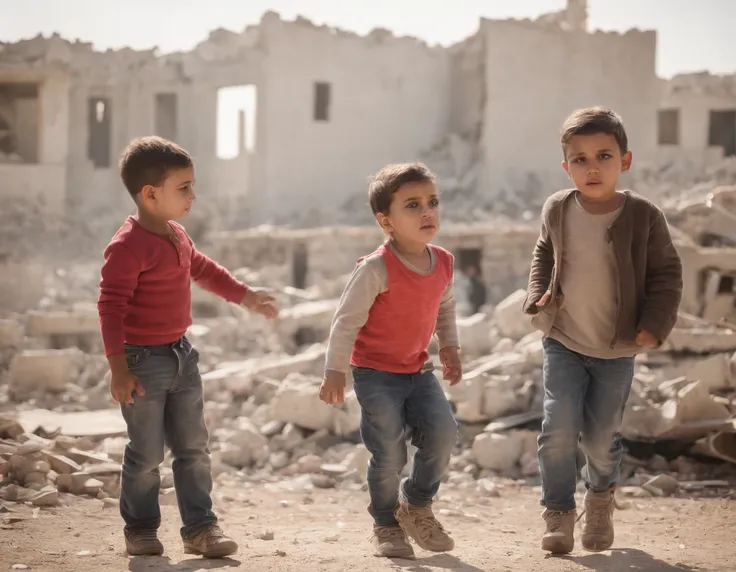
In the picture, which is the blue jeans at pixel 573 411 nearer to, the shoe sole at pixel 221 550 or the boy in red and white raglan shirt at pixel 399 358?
the boy in red and white raglan shirt at pixel 399 358

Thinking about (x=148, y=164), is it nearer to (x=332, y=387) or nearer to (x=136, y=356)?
(x=136, y=356)

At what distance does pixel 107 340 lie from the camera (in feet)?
10.5

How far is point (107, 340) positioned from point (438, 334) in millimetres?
Result: 1264

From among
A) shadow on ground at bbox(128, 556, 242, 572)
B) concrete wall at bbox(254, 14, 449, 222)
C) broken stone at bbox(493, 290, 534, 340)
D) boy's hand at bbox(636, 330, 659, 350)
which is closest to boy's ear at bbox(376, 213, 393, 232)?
boy's hand at bbox(636, 330, 659, 350)

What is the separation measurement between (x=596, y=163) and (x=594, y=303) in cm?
50

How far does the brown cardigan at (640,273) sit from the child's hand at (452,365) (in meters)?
0.36

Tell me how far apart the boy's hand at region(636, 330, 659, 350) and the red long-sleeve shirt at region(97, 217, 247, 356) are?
1599 millimetres

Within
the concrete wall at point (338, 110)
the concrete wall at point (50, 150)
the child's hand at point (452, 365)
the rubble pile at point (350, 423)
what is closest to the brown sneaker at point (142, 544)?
the rubble pile at point (350, 423)

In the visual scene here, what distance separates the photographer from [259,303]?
3.63 m

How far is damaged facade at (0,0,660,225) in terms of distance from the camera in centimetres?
1973

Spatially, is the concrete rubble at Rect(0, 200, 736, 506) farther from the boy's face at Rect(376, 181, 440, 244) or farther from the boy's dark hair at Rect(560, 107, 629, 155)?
the boy's dark hair at Rect(560, 107, 629, 155)

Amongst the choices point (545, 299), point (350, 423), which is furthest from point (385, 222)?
point (350, 423)

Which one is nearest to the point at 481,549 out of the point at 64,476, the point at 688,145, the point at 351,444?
the point at 64,476

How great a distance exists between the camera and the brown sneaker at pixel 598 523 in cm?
346
